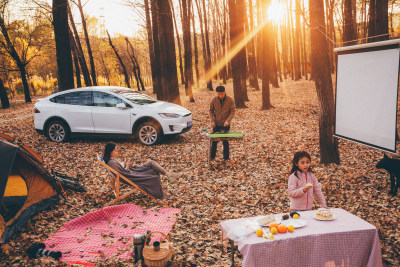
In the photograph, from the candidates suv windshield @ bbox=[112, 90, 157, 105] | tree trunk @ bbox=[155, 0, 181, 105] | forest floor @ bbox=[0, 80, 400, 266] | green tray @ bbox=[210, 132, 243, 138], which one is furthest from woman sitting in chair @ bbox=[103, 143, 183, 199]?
tree trunk @ bbox=[155, 0, 181, 105]

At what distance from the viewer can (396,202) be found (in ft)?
18.2

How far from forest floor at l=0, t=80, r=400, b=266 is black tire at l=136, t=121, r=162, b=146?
30 centimetres

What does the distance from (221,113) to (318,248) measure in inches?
217

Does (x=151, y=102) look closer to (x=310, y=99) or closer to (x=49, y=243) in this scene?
(x=49, y=243)

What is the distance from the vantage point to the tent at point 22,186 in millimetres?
5452

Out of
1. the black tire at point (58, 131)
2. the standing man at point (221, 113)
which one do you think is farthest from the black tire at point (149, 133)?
the black tire at point (58, 131)

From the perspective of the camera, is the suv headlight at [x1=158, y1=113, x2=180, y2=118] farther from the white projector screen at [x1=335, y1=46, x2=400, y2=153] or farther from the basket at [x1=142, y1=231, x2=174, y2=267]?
the basket at [x1=142, y1=231, x2=174, y2=267]

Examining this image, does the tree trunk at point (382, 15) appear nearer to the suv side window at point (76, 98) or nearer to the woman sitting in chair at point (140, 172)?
the woman sitting in chair at point (140, 172)

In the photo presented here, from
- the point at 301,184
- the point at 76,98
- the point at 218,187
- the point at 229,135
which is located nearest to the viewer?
the point at 301,184

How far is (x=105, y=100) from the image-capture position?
35.2 ft

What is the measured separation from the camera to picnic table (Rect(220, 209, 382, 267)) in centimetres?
337

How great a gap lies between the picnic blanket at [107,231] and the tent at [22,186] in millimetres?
940

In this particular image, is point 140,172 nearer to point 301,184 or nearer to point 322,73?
point 301,184

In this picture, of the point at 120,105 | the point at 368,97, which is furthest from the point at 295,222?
the point at 120,105
